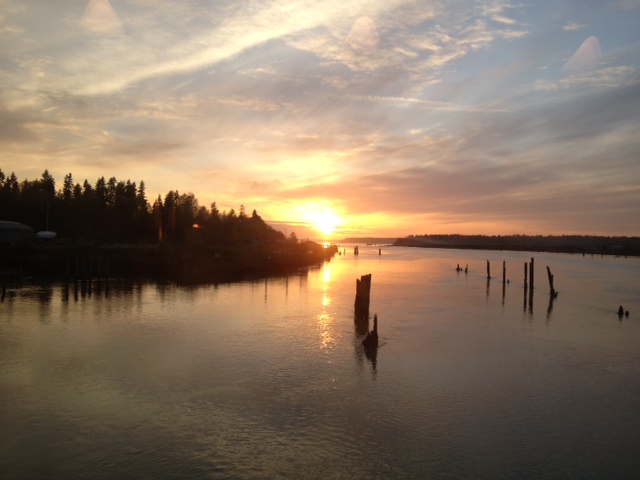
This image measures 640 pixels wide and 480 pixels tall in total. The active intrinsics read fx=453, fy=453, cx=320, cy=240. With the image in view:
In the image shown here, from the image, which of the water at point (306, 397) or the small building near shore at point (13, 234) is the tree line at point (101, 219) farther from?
the water at point (306, 397)

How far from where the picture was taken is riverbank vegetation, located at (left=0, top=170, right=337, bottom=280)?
64000mm

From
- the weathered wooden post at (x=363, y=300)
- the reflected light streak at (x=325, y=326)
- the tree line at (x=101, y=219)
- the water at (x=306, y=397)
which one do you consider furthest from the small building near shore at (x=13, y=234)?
the weathered wooden post at (x=363, y=300)

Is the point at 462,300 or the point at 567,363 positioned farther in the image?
the point at 462,300

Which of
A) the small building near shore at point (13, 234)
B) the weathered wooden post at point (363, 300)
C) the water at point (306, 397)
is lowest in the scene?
the water at point (306, 397)

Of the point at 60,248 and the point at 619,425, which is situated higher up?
the point at 60,248

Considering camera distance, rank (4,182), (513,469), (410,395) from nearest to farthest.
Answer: (513,469) < (410,395) < (4,182)

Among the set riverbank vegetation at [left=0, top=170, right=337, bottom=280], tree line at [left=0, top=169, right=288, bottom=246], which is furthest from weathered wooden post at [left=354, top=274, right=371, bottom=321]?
tree line at [left=0, top=169, right=288, bottom=246]

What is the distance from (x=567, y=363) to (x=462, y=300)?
2380 centimetres

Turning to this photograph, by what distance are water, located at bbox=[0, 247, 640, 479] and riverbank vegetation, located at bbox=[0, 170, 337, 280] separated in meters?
33.7

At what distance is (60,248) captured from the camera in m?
66.9

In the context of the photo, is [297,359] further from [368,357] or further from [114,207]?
[114,207]

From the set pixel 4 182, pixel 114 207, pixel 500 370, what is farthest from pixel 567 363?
pixel 4 182

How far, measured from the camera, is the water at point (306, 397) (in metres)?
11.4

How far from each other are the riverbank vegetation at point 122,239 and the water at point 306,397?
3373 cm
